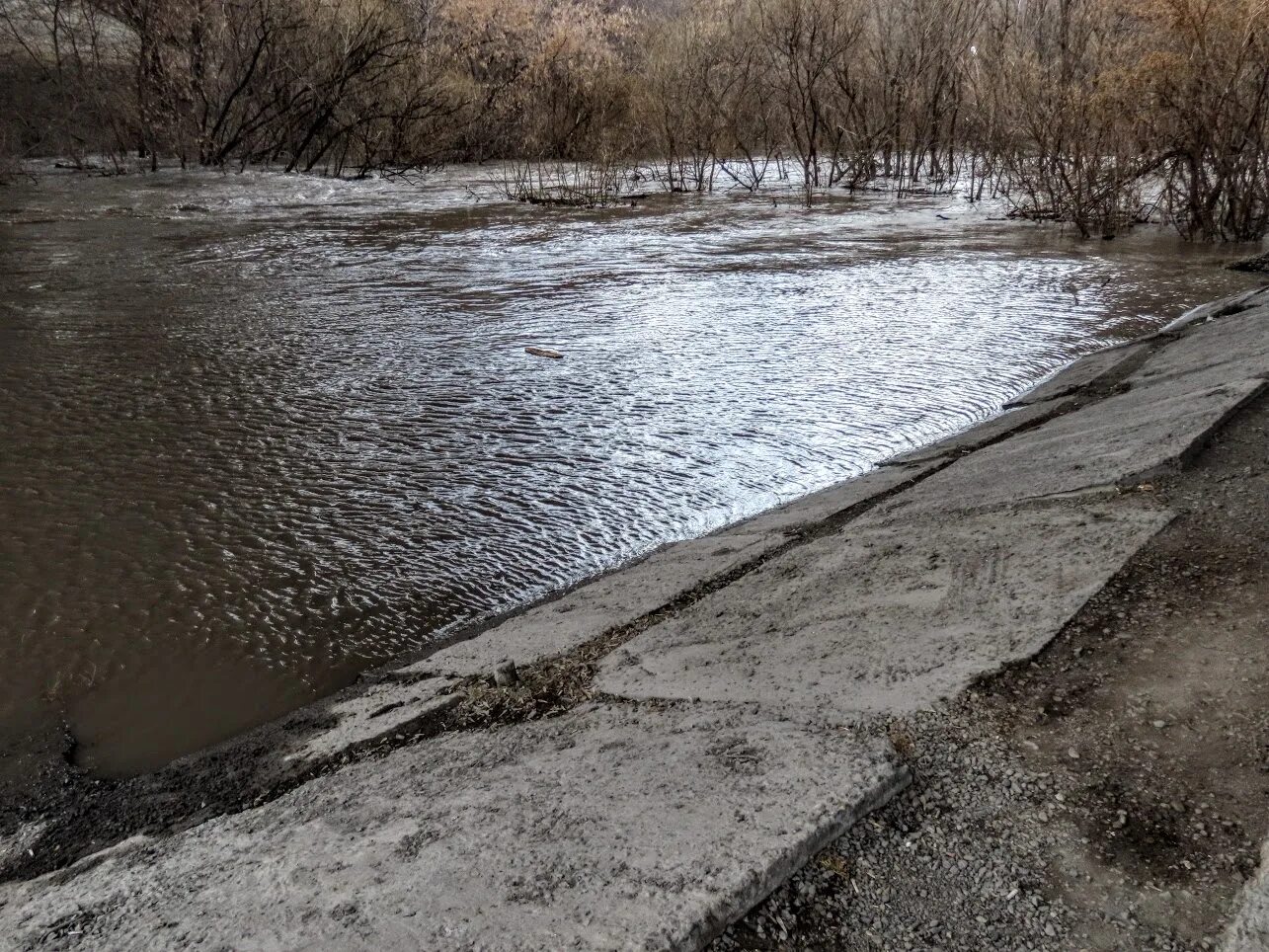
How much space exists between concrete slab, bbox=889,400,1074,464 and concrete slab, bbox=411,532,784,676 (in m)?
1.07

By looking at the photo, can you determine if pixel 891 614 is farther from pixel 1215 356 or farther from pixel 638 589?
pixel 1215 356

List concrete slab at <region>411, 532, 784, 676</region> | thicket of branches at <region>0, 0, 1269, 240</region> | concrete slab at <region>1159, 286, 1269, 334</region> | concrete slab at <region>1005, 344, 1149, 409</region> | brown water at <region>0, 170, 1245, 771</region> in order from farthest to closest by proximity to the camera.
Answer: thicket of branches at <region>0, 0, 1269, 240</region> → concrete slab at <region>1159, 286, 1269, 334</region> → concrete slab at <region>1005, 344, 1149, 409</region> → brown water at <region>0, 170, 1245, 771</region> → concrete slab at <region>411, 532, 784, 676</region>

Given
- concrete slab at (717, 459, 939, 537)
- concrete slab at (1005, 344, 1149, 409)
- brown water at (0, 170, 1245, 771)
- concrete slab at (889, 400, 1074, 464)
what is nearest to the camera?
brown water at (0, 170, 1245, 771)

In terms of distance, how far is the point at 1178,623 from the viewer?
6.44 ft

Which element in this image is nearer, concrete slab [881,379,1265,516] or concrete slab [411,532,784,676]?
concrete slab [411,532,784,676]

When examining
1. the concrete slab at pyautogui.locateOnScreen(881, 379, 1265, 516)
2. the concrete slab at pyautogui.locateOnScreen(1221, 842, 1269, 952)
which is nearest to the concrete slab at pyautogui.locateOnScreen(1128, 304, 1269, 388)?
the concrete slab at pyautogui.locateOnScreen(881, 379, 1265, 516)

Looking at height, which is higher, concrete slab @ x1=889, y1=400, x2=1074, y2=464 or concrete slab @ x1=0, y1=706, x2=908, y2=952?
concrete slab @ x1=889, y1=400, x2=1074, y2=464

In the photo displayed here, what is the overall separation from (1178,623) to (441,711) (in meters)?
1.49

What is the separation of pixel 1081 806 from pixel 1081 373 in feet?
12.4

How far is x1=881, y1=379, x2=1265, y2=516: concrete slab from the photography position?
A: 2.79m

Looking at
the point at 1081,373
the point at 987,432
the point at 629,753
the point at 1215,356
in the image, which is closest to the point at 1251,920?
the point at 629,753

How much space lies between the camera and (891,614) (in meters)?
2.17

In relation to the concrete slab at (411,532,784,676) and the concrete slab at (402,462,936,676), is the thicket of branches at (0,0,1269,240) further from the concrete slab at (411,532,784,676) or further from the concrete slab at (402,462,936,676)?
the concrete slab at (411,532,784,676)

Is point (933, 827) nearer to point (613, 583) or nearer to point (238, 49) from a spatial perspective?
→ point (613, 583)
